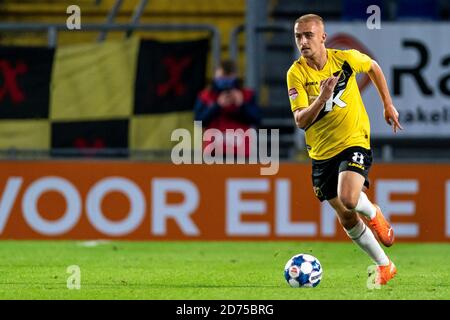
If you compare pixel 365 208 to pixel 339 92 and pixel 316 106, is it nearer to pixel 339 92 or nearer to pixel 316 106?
pixel 339 92

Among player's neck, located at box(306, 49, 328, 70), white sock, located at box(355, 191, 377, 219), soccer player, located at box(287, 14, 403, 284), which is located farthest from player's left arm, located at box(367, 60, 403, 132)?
white sock, located at box(355, 191, 377, 219)

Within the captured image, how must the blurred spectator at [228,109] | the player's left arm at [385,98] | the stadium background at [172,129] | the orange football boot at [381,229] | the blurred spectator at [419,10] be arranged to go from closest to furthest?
the player's left arm at [385,98]
the orange football boot at [381,229]
the blurred spectator at [228,109]
the stadium background at [172,129]
the blurred spectator at [419,10]

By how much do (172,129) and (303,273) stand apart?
5.62 meters

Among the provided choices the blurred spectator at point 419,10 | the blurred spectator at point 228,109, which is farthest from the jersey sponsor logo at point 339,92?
the blurred spectator at point 419,10

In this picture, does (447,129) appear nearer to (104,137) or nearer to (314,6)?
(314,6)

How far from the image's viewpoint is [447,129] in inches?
577

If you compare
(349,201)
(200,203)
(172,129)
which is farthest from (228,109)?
(349,201)

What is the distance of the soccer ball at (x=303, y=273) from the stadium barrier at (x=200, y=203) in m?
5.05

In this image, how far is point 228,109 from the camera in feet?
46.5

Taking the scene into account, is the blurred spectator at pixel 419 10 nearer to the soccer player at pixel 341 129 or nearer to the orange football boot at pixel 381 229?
the soccer player at pixel 341 129

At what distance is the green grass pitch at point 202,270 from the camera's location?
8766 millimetres

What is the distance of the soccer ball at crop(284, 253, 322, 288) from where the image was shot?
9031 millimetres
